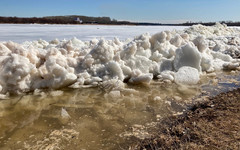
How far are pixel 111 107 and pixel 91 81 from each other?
35.9 inches

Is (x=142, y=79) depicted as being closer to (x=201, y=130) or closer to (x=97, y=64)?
(x=97, y=64)

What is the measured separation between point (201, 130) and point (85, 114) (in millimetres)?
1005

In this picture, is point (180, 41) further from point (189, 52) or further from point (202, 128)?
point (202, 128)

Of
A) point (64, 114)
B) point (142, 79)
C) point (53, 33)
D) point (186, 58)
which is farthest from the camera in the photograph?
point (53, 33)

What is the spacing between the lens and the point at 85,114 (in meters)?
2.12

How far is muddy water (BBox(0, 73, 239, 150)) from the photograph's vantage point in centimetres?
164

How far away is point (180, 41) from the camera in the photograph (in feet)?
14.8

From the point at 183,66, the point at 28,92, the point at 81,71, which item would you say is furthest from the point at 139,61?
the point at 28,92

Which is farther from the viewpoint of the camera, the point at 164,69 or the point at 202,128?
the point at 164,69

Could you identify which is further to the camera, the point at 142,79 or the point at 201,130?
the point at 142,79

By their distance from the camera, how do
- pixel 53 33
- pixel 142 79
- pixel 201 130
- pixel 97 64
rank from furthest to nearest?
pixel 53 33, pixel 97 64, pixel 142 79, pixel 201 130

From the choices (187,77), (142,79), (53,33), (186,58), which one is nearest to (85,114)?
(142,79)

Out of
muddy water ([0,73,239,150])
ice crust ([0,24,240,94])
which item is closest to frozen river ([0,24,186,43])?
ice crust ([0,24,240,94])

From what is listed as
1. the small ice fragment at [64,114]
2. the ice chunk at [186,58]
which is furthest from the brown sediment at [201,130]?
the ice chunk at [186,58]
